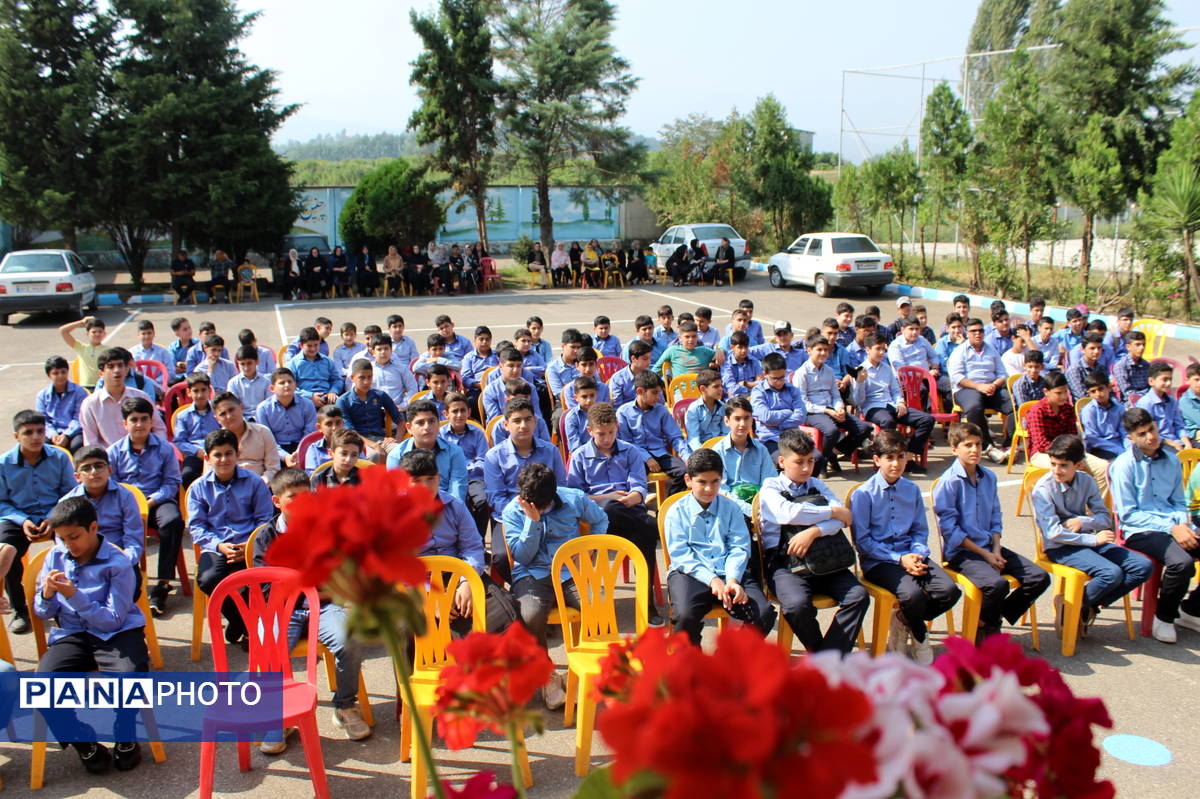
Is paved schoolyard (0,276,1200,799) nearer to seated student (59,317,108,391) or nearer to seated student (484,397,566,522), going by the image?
seated student (484,397,566,522)

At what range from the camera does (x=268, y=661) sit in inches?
163

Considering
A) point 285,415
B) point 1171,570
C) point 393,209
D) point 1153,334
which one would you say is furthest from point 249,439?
point 393,209

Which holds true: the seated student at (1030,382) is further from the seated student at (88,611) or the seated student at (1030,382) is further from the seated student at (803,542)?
the seated student at (88,611)

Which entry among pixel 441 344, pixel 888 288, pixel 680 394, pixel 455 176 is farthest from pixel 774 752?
pixel 455 176

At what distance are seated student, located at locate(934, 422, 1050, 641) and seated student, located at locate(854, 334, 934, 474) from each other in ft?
10.9

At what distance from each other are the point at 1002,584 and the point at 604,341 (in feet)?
21.4

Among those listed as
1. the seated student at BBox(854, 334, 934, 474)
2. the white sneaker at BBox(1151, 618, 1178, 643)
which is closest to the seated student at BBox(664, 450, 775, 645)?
the white sneaker at BBox(1151, 618, 1178, 643)

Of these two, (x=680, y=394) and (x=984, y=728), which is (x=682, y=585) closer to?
(x=984, y=728)

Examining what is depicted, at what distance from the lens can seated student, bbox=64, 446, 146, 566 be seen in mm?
5199

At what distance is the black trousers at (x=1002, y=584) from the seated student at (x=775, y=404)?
290 cm

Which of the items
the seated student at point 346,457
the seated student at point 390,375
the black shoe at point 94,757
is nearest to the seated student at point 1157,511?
the seated student at point 346,457

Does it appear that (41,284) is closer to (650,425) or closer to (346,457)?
(346,457)

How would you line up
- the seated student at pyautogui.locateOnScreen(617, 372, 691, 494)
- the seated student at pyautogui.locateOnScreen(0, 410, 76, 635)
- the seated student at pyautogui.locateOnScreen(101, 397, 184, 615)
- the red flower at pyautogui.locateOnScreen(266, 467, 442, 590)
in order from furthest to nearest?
1. the seated student at pyautogui.locateOnScreen(617, 372, 691, 494)
2. the seated student at pyautogui.locateOnScreen(101, 397, 184, 615)
3. the seated student at pyautogui.locateOnScreen(0, 410, 76, 635)
4. the red flower at pyautogui.locateOnScreen(266, 467, 442, 590)

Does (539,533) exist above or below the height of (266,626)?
above
